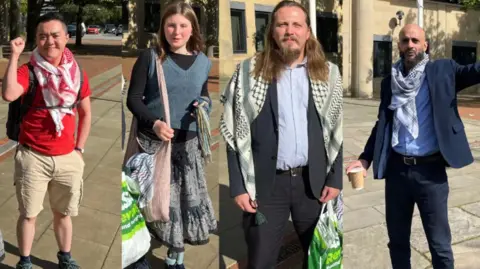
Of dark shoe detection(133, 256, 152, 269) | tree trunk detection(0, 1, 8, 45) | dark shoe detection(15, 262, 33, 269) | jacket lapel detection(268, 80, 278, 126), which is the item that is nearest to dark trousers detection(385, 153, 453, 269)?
jacket lapel detection(268, 80, 278, 126)

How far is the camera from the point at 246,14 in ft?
6.13

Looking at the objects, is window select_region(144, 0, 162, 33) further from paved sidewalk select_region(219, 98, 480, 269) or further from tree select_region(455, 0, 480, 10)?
tree select_region(455, 0, 480, 10)

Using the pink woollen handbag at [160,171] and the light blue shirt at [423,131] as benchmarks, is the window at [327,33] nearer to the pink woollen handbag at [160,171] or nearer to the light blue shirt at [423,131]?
the light blue shirt at [423,131]

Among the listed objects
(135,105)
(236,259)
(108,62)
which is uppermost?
(108,62)

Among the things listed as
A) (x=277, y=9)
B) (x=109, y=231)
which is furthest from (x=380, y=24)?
(x=109, y=231)

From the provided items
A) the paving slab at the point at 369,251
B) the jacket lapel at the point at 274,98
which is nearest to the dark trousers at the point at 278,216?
the jacket lapel at the point at 274,98

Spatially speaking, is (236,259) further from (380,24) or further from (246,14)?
(380,24)

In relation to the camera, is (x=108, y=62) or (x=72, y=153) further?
(x=72, y=153)

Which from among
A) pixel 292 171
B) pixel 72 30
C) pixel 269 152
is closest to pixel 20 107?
pixel 72 30

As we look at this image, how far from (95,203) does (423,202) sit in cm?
155

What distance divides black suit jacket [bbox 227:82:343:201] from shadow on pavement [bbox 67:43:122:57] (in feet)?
1.96

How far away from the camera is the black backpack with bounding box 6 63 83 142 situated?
1570 mm

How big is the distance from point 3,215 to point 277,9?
4.47 feet

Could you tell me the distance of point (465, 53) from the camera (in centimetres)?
1407
